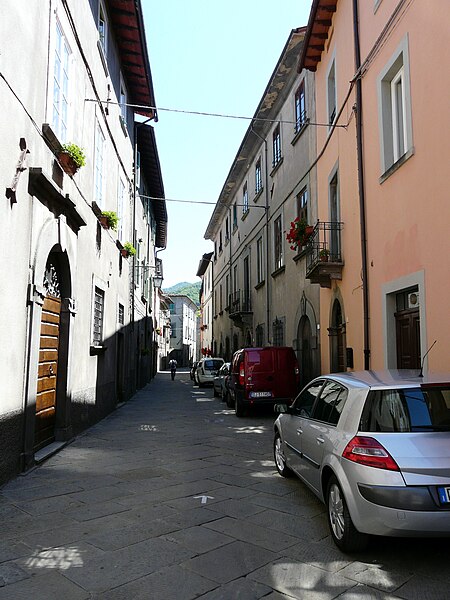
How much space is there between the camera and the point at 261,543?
4121 millimetres

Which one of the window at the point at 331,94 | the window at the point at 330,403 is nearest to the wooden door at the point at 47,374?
the window at the point at 330,403

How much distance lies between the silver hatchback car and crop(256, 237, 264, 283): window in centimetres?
1567

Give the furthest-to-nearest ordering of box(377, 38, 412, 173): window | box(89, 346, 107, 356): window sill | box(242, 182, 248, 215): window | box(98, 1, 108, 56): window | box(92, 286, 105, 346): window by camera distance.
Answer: box(242, 182, 248, 215): window → box(98, 1, 108, 56): window → box(92, 286, 105, 346): window → box(89, 346, 107, 356): window sill → box(377, 38, 412, 173): window

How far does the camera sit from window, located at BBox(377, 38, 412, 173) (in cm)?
815

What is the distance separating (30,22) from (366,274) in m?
6.53

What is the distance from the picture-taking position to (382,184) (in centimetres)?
862

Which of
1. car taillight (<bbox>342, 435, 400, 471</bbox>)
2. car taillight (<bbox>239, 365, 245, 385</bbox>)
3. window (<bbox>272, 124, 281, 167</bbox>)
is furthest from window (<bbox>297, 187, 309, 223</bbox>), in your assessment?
car taillight (<bbox>342, 435, 400, 471</bbox>)

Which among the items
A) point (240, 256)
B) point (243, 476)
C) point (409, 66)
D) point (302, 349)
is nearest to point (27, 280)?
point (243, 476)

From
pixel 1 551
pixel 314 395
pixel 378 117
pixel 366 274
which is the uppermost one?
pixel 378 117

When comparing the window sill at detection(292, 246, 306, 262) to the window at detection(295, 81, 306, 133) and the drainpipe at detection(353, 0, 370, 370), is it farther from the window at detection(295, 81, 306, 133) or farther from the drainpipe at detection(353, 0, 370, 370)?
the drainpipe at detection(353, 0, 370, 370)

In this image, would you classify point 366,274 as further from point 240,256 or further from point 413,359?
point 240,256

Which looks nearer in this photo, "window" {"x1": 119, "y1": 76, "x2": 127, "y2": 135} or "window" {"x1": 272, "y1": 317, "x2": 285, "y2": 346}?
"window" {"x1": 119, "y1": 76, "x2": 127, "y2": 135}

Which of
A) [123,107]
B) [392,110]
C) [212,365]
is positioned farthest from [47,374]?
[212,365]

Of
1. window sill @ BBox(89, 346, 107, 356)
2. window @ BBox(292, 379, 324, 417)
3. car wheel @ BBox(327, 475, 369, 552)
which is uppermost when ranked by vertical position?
window sill @ BBox(89, 346, 107, 356)
